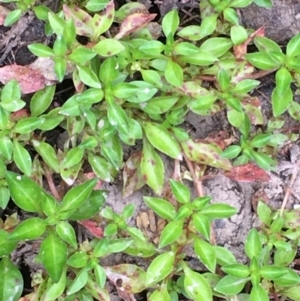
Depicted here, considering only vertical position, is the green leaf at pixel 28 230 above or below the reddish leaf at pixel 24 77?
below

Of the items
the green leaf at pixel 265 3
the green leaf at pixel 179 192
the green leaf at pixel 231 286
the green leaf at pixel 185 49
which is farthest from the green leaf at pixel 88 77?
the green leaf at pixel 231 286

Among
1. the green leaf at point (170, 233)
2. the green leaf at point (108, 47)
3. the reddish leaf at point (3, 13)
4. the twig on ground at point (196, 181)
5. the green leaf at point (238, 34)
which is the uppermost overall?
the reddish leaf at point (3, 13)

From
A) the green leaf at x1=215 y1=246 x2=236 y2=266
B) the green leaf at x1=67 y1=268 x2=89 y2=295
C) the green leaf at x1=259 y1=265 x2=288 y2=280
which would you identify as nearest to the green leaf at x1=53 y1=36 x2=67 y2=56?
the green leaf at x1=67 y1=268 x2=89 y2=295

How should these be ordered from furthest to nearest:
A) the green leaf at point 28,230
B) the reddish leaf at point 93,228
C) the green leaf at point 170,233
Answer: the reddish leaf at point 93,228 < the green leaf at point 170,233 < the green leaf at point 28,230

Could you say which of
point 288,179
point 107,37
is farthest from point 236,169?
point 107,37

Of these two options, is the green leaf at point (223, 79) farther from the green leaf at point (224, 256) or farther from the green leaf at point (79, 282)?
the green leaf at point (79, 282)

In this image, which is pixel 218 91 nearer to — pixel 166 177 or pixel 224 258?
pixel 166 177

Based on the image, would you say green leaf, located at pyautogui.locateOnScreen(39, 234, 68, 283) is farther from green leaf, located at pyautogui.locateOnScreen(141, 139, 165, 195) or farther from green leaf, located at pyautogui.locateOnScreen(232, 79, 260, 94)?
green leaf, located at pyautogui.locateOnScreen(232, 79, 260, 94)
